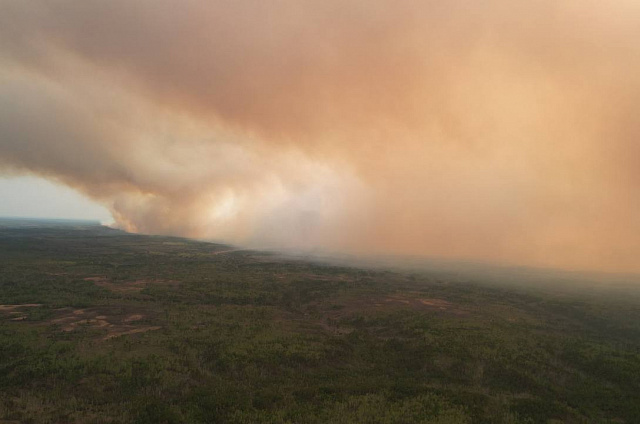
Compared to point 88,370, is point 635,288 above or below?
above

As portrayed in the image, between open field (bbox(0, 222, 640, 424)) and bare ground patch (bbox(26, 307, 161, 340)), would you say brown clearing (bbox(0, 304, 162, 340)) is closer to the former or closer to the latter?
bare ground patch (bbox(26, 307, 161, 340))

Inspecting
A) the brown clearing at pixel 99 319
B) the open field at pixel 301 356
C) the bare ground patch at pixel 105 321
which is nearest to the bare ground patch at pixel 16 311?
the brown clearing at pixel 99 319

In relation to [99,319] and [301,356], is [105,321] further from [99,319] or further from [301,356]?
[301,356]

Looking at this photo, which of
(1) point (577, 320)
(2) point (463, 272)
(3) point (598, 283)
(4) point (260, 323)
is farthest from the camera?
(2) point (463, 272)

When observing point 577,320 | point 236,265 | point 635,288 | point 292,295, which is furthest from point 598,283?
point 236,265

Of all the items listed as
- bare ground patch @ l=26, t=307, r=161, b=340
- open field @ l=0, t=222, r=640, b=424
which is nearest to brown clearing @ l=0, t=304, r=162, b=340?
bare ground patch @ l=26, t=307, r=161, b=340

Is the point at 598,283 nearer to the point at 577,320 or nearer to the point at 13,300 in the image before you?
the point at 577,320

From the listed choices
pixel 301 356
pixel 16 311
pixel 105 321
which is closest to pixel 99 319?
pixel 105 321

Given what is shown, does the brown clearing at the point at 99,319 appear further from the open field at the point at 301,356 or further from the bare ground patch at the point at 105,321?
the open field at the point at 301,356
